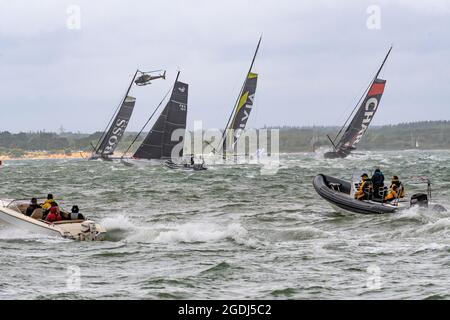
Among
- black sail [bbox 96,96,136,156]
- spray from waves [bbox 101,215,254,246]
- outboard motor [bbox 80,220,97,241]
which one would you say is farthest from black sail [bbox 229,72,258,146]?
outboard motor [bbox 80,220,97,241]

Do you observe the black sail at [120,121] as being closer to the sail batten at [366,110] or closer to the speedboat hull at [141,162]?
the speedboat hull at [141,162]

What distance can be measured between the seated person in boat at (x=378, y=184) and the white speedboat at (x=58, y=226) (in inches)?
420

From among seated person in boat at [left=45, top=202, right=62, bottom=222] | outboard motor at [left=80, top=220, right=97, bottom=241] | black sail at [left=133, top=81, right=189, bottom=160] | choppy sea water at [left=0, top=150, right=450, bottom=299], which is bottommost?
choppy sea water at [left=0, top=150, right=450, bottom=299]

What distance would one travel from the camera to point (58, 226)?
2347cm

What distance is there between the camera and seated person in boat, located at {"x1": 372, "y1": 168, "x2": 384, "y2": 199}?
29359 millimetres

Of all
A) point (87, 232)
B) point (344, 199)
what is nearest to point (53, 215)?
point (87, 232)

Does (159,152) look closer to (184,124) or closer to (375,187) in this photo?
(184,124)

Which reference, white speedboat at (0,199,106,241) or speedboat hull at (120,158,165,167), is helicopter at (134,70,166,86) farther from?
white speedboat at (0,199,106,241)

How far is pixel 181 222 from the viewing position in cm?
2880

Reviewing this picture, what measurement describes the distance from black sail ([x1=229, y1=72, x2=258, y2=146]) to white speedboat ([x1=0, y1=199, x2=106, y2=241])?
2052 inches

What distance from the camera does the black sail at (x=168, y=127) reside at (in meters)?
73.7

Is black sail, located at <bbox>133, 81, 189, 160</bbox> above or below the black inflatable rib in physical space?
above
